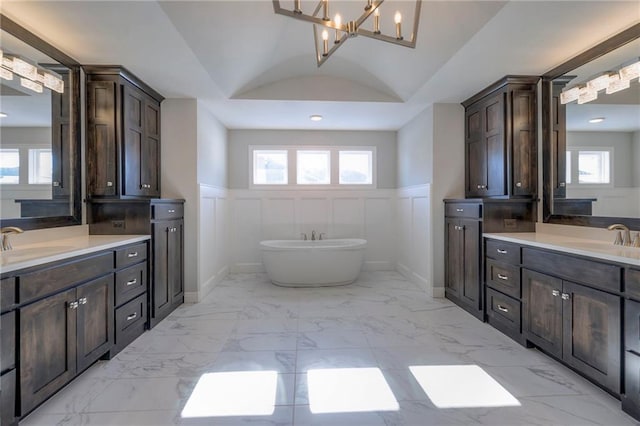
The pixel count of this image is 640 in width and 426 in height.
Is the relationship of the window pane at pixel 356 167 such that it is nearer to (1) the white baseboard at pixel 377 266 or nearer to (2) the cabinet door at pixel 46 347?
(1) the white baseboard at pixel 377 266

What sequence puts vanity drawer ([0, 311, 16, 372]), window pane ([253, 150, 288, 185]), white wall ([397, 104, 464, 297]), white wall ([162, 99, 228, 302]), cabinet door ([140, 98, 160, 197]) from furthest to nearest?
window pane ([253, 150, 288, 185]) < white wall ([397, 104, 464, 297]) < white wall ([162, 99, 228, 302]) < cabinet door ([140, 98, 160, 197]) < vanity drawer ([0, 311, 16, 372])

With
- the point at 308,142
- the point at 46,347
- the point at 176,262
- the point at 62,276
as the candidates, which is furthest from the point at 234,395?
the point at 308,142

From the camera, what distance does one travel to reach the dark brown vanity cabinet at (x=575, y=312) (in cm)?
179

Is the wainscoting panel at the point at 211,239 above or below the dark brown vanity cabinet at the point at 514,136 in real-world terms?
below

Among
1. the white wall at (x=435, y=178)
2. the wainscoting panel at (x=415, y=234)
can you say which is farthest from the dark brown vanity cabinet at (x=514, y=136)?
the wainscoting panel at (x=415, y=234)

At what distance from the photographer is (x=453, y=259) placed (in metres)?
3.61

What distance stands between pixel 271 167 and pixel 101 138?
264 cm

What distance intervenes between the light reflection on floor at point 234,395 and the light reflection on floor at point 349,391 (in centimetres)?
25

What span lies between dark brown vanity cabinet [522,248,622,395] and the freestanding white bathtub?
2164 millimetres

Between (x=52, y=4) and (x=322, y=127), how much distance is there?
3462 mm

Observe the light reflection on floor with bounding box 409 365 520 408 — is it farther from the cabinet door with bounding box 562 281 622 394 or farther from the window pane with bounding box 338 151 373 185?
the window pane with bounding box 338 151 373 185

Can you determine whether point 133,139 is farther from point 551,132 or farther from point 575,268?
point 551,132

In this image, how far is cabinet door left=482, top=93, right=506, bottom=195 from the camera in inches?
123

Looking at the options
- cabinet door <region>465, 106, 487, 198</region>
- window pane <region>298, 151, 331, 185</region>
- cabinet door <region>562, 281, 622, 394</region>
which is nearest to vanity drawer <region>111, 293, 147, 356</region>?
window pane <region>298, 151, 331, 185</region>
